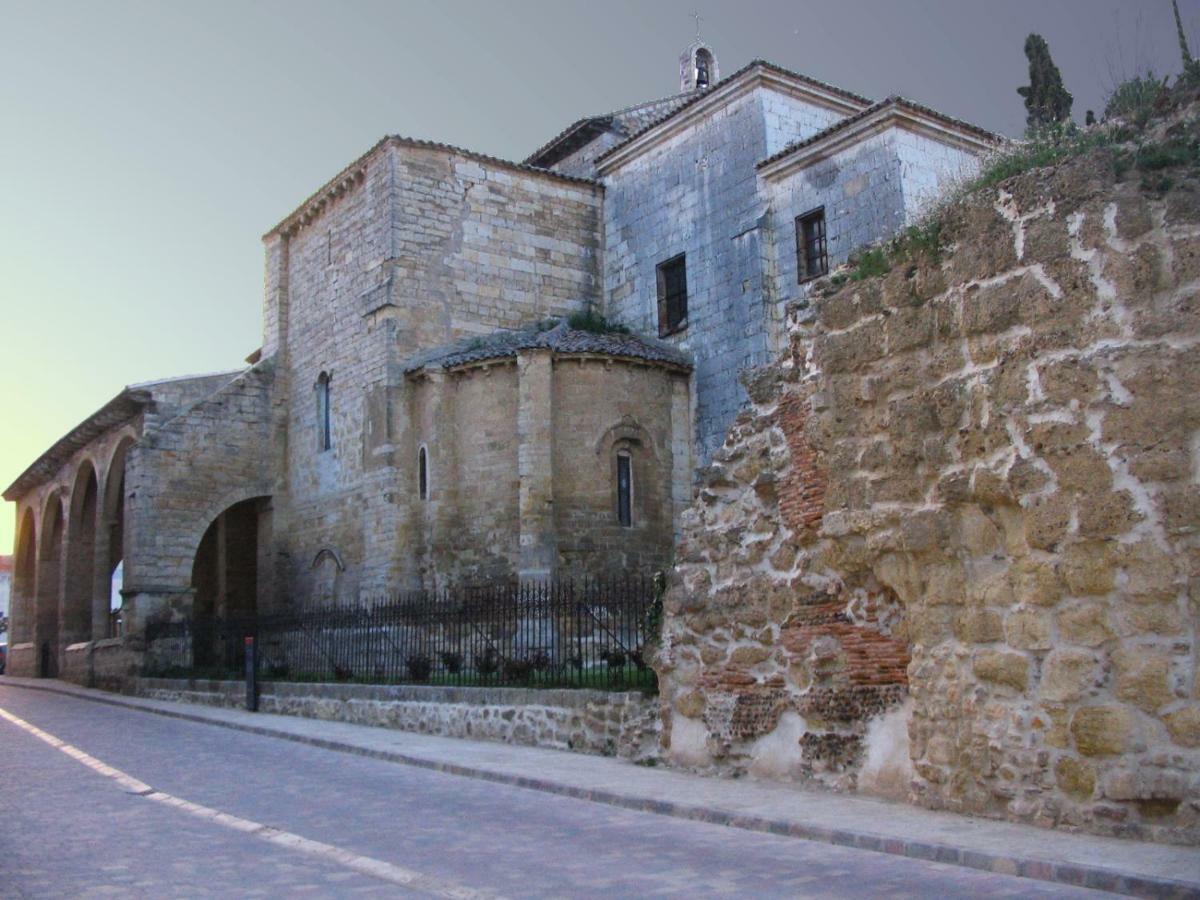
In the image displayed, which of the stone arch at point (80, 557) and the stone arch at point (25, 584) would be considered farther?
the stone arch at point (25, 584)

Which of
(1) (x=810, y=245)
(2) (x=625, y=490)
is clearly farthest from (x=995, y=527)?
(1) (x=810, y=245)

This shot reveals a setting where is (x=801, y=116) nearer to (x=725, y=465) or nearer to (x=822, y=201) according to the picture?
(x=822, y=201)

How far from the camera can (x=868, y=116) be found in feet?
66.8

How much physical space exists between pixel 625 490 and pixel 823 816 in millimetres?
14611

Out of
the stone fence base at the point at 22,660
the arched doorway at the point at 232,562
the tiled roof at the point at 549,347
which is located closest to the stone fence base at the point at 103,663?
the arched doorway at the point at 232,562

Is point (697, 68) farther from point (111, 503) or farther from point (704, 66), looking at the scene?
point (111, 503)

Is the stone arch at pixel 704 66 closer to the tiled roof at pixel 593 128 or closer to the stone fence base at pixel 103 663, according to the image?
the tiled roof at pixel 593 128

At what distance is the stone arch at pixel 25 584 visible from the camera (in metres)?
36.7

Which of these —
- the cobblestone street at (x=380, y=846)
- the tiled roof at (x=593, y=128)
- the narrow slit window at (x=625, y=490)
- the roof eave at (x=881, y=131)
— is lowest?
the cobblestone street at (x=380, y=846)

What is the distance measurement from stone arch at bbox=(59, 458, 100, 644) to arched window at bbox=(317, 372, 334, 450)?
30.1 ft

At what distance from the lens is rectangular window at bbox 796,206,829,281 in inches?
838

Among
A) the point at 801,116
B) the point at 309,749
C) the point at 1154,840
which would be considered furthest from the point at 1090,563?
the point at 801,116

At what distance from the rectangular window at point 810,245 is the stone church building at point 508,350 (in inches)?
2.1

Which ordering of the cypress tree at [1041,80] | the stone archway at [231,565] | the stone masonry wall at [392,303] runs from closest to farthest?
the cypress tree at [1041,80] < the stone masonry wall at [392,303] < the stone archway at [231,565]
